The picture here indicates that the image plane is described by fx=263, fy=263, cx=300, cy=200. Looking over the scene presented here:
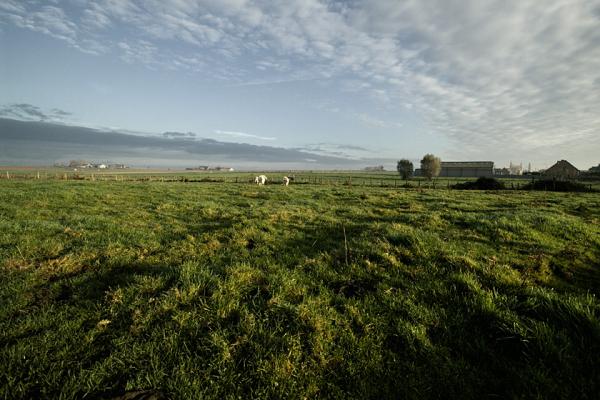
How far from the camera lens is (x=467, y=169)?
419ft

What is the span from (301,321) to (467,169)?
14909cm

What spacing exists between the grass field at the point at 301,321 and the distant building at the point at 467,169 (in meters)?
140

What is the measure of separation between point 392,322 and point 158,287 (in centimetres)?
416

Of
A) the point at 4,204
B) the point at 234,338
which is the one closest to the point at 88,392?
the point at 234,338

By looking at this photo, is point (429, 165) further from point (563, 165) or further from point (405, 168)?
point (563, 165)

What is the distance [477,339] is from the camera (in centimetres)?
379

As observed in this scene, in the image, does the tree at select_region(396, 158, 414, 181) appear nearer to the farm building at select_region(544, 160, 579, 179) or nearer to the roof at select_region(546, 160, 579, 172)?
the farm building at select_region(544, 160, 579, 179)

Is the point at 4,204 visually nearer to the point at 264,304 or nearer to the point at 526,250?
the point at 264,304


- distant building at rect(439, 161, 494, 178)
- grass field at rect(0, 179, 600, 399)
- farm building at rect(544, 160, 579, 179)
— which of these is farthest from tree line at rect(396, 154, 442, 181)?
grass field at rect(0, 179, 600, 399)

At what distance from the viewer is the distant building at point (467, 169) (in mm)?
125125

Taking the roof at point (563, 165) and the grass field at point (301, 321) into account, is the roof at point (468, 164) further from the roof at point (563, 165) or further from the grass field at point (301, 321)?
the grass field at point (301, 321)

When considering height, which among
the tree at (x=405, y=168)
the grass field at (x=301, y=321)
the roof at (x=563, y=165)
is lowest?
the grass field at (x=301, y=321)

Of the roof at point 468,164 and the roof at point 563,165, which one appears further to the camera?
the roof at point 468,164

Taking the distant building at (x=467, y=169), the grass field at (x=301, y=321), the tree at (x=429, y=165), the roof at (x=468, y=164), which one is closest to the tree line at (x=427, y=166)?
the tree at (x=429, y=165)
